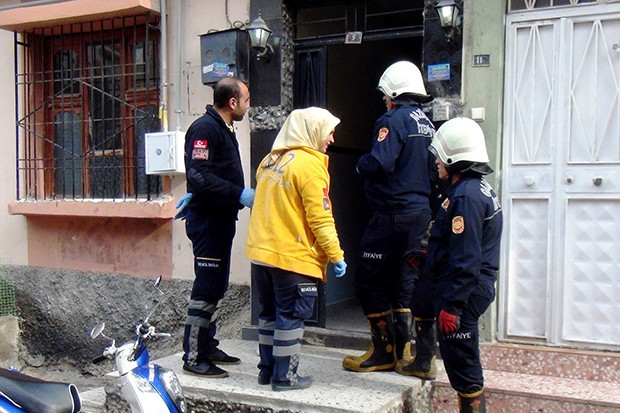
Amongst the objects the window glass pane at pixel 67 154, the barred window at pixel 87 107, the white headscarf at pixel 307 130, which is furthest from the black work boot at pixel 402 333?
the window glass pane at pixel 67 154

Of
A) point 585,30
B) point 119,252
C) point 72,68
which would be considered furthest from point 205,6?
point 585,30

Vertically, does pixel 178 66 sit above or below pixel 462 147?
above

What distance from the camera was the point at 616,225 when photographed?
14.6 feet

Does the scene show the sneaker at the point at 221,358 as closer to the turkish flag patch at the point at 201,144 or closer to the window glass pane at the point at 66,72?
the turkish flag patch at the point at 201,144

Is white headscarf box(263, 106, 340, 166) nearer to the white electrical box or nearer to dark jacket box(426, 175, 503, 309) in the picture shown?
dark jacket box(426, 175, 503, 309)

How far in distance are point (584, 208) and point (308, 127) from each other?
6.74 feet

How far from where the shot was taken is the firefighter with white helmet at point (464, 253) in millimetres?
3453

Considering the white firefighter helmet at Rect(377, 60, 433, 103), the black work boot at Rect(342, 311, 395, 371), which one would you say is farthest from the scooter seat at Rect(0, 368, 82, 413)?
the white firefighter helmet at Rect(377, 60, 433, 103)

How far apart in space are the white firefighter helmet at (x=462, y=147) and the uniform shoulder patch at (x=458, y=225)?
320mm

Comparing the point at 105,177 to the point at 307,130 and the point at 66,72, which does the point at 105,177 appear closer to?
the point at 66,72

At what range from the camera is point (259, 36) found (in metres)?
5.33

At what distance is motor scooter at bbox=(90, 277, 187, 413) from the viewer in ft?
10.1

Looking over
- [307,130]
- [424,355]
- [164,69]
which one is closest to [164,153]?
[164,69]

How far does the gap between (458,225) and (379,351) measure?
130cm
